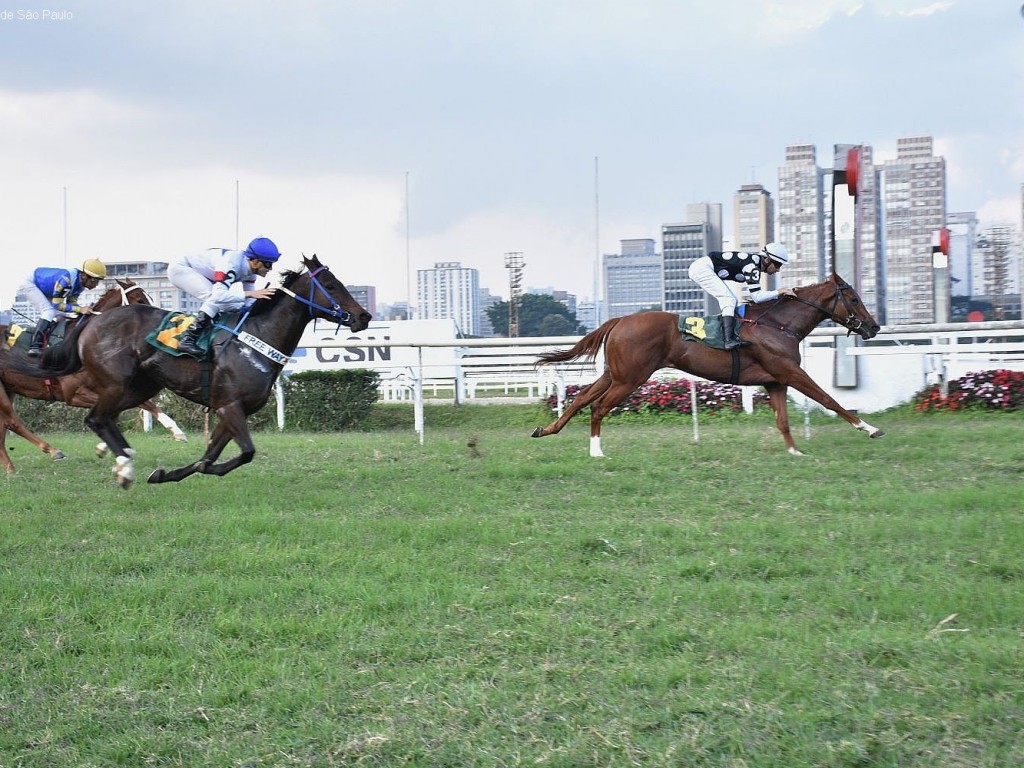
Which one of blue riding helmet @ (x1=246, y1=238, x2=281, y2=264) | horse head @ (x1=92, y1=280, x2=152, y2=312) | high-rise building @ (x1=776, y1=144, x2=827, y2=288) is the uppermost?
high-rise building @ (x1=776, y1=144, x2=827, y2=288)

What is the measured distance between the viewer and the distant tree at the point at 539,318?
48.0 meters

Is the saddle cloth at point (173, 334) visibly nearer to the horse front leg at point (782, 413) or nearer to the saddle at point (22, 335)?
the saddle at point (22, 335)

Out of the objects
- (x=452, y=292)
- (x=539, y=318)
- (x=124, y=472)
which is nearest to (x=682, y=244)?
(x=124, y=472)

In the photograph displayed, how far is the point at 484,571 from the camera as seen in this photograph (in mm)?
4902

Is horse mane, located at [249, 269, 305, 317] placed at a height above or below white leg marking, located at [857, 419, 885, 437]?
above

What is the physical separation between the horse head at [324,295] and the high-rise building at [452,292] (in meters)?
43.6

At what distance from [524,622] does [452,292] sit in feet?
177

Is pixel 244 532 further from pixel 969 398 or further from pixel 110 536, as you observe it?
pixel 969 398

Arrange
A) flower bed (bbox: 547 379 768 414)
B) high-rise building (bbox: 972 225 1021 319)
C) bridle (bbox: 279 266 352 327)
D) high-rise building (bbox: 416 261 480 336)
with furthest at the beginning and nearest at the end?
high-rise building (bbox: 416 261 480 336)
high-rise building (bbox: 972 225 1021 319)
flower bed (bbox: 547 379 768 414)
bridle (bbox: 279 266 352 327)

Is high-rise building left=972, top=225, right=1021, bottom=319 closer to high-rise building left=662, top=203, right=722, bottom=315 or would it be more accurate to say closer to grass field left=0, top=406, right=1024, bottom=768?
high-rise building left=662, top=203, right=722, bottom=315

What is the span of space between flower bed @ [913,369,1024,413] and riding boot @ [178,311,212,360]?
8882mm

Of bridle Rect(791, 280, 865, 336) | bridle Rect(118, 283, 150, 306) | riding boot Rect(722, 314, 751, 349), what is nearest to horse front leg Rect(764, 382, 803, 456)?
riding boot Rect(722, 314, 751, 349)

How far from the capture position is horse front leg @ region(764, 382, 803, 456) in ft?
29.1

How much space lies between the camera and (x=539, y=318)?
168ft
